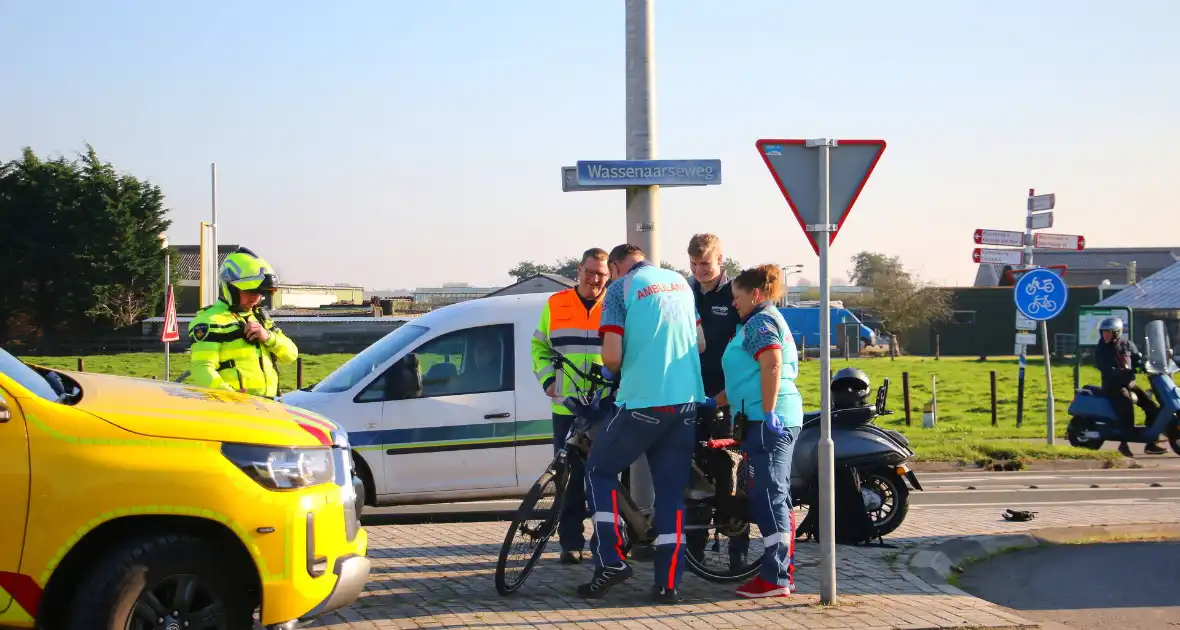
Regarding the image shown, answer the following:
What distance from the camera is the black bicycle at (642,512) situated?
6734mm

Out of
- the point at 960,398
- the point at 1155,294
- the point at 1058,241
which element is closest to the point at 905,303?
the point at 1155,294

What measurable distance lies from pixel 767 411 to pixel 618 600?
1333 millimetres

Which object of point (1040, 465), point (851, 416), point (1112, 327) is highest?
point (1112, 327)

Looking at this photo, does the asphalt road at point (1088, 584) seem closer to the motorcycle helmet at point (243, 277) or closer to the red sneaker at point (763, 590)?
the red sneaker at point (763, 590)

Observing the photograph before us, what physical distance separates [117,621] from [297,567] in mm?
701

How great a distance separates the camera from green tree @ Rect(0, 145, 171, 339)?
1938 inches

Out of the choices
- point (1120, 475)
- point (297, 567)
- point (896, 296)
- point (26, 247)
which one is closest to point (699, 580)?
point (297, 567)

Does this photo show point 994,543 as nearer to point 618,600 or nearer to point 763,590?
point 763,590

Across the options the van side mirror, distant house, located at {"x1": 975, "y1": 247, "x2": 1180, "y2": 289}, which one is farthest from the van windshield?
distant house, located at {"x1": 975, "y1": 247, "x2": 1180, "y2": 289}

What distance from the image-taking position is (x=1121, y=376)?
1666 cm

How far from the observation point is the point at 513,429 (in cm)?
944

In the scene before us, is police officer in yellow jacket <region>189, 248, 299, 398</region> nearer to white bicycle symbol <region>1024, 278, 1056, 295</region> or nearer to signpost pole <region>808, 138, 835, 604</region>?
signpost pole <region>808, 138, 835, 604</region>

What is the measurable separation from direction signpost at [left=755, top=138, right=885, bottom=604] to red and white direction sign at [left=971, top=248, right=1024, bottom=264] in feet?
47.9

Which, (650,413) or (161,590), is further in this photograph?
(650,413)
